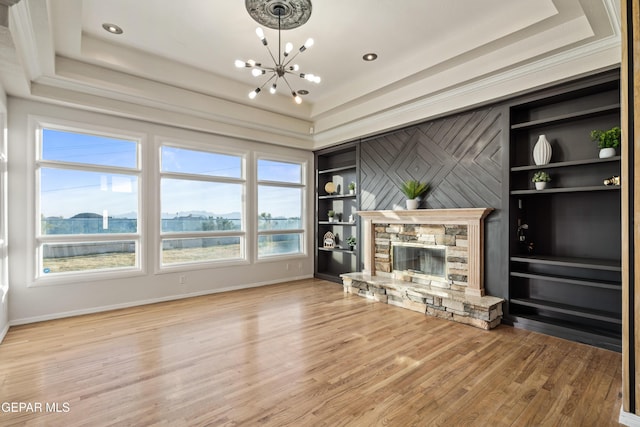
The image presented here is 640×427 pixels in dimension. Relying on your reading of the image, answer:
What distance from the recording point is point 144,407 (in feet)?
7.49

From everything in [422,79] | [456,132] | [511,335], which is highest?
[422,79]

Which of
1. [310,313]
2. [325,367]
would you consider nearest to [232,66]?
[310,313]

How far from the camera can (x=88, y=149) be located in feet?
15.1

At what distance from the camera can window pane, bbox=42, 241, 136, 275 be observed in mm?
4312

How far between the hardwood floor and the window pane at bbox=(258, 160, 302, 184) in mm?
3085

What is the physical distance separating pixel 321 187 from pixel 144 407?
541 cm

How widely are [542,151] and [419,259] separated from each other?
87.8 inches

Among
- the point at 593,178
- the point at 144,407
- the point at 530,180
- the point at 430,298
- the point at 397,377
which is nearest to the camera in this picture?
the point at 144,407

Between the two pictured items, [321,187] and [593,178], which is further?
[321,187]

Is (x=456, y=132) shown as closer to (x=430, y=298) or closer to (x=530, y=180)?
(x=530, y=180)

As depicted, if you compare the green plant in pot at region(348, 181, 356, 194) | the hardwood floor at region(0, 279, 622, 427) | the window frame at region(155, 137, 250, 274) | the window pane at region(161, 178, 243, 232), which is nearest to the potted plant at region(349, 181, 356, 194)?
the green plant in pot at region(348, 181, 356, 194)

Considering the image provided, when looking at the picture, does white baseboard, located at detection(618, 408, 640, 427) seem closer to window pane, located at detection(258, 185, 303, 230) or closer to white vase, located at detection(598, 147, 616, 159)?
white vase, located at detection(598, 147, 616, 159)

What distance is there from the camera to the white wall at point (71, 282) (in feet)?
13.2

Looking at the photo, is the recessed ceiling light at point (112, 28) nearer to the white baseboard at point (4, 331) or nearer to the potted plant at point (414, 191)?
the white baseboard at point (4, 331)
